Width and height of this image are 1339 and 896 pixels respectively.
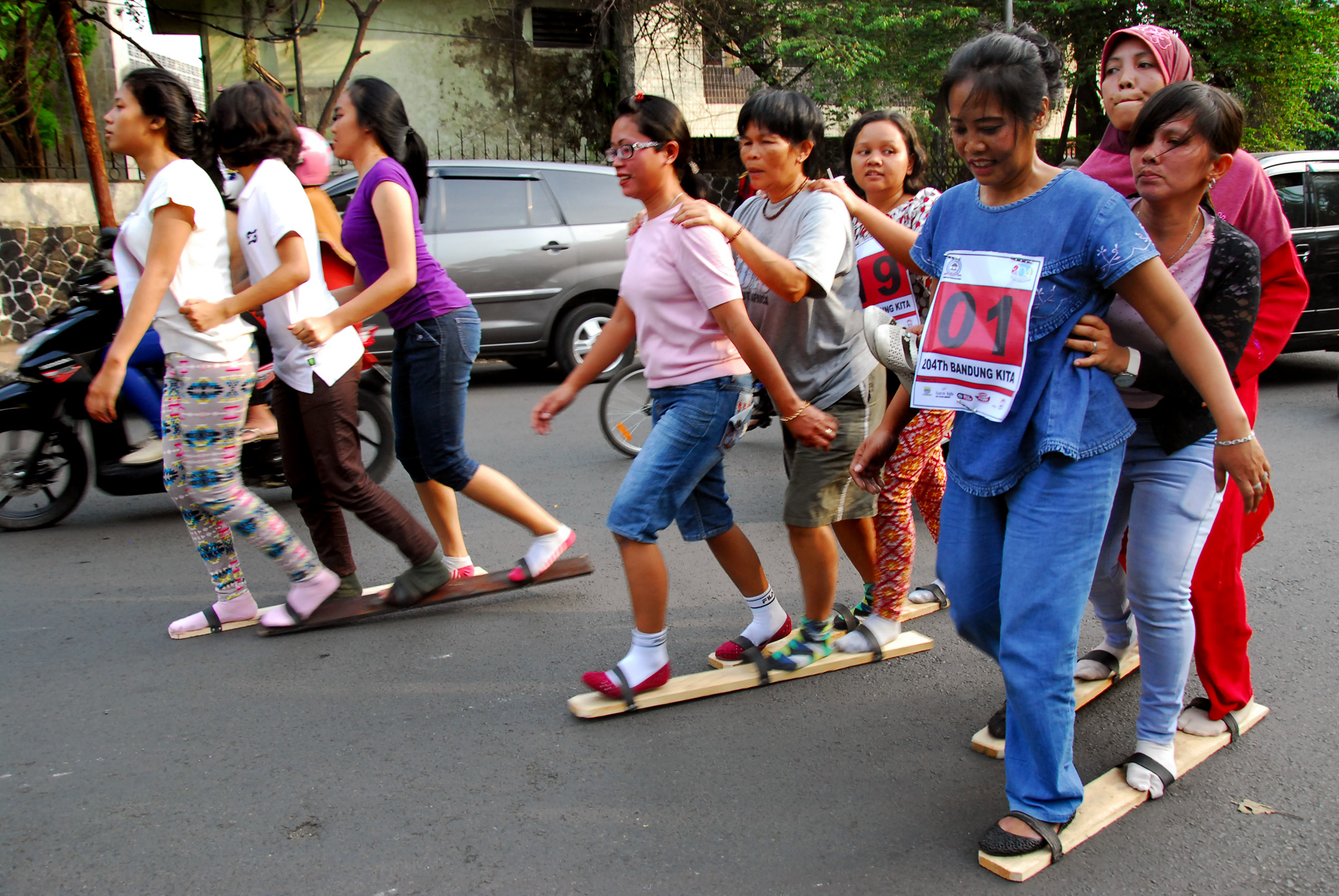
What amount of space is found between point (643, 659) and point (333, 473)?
1383 millimetres

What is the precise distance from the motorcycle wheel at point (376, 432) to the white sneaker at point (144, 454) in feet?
3.23

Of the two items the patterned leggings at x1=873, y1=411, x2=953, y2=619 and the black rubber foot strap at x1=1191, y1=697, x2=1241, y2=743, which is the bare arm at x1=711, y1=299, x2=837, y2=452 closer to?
the patterned leggings at x1=873, y1=411, x2=953, y2=619

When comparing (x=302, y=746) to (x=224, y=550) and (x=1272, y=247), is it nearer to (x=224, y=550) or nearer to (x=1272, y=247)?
(x=224, y=550)

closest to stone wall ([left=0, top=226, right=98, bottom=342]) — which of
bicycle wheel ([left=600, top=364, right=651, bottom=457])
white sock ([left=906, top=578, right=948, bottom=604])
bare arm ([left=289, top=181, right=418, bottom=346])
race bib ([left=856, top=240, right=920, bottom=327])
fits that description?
bicycle wheel ([left=600, top=364, right=651, bottom=457])

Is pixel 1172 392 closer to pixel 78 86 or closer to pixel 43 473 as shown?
pixel 43 473

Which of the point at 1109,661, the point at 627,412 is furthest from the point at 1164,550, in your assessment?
the point at 627,412

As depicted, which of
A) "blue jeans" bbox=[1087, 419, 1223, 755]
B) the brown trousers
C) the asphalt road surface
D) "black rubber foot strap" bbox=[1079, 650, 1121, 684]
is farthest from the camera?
the brown trousers

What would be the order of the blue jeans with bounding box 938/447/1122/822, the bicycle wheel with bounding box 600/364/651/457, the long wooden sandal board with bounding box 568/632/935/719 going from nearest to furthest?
the blue jeans with bounding box 938/447/1122/822 < the long wooden sandal board with bounding box 568/632/935/719 < the bicycle wheel with bounding box 600/364/651/457

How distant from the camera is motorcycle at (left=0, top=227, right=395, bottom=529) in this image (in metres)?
5.10

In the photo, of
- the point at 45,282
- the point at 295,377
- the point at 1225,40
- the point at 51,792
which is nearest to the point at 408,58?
the point at 45,282

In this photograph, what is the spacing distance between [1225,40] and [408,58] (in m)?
14.8

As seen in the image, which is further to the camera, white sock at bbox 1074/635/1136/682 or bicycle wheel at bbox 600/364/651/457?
bicycle wheel at bbox 600/364/651/457

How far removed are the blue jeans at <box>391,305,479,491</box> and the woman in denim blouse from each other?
197 cm

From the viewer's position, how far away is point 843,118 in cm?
1883
